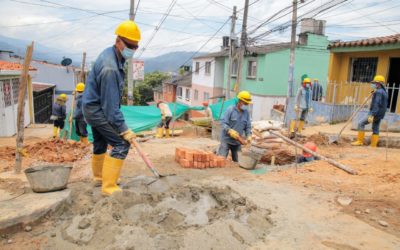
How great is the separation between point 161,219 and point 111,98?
1.38m

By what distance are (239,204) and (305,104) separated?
23.2 feet

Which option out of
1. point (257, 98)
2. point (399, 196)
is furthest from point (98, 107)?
point (257, 98)

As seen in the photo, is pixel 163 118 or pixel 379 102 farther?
pixel 163 118

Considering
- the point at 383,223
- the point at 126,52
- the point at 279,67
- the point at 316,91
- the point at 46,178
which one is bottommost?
the point at 383,223

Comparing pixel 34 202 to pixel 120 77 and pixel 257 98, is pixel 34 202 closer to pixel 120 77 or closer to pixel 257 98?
pixel 120 77

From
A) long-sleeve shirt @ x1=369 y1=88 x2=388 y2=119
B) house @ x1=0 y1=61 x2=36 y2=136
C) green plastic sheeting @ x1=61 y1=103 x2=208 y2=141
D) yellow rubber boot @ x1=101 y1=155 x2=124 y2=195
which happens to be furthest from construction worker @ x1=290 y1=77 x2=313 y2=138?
house @ x1=0 y1=61 x2=36 y2=136

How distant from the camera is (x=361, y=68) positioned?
1209 centimetres

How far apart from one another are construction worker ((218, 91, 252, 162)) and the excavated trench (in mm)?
2223

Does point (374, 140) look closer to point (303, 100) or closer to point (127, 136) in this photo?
point (303, 100)

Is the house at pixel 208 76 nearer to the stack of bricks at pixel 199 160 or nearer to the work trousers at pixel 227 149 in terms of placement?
the work trousers at pixel 227 149

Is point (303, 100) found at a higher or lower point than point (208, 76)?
lower

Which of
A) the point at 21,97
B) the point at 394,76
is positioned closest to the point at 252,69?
the point at 394,76

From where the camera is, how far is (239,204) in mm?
3785

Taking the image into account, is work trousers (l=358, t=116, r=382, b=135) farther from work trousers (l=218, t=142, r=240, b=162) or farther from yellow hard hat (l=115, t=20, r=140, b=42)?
yellow hard hat (l=115, t=20, r=140, b=42)
